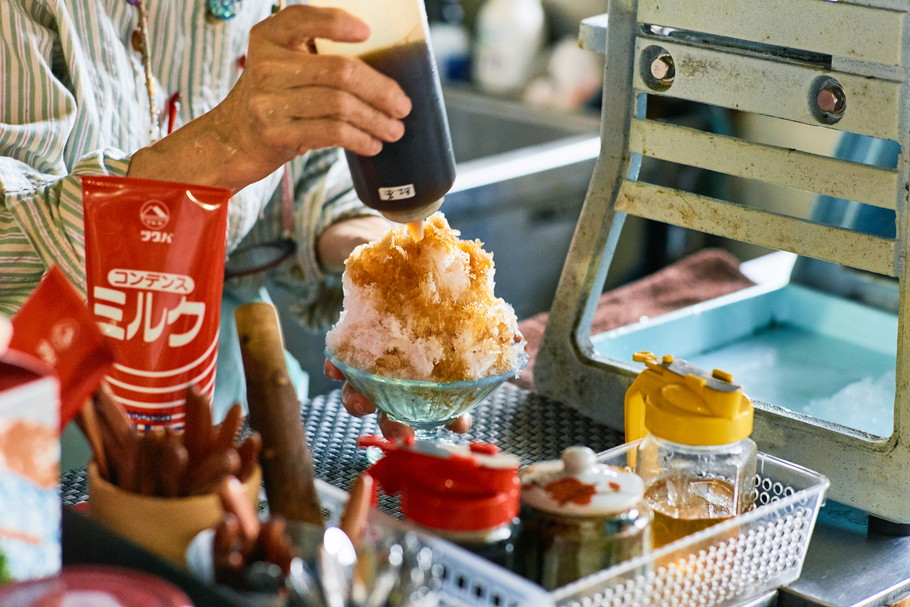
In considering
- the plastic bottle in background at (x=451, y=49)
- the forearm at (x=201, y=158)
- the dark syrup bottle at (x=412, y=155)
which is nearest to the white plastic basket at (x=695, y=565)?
the dark syrup bottle at (x=412, y=155)

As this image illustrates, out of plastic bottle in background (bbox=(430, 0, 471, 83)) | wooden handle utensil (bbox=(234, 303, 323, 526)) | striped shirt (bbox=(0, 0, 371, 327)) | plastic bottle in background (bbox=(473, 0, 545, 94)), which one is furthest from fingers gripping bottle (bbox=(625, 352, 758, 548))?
plastic bottle in background (bbox=(430, 0, 471, 83))

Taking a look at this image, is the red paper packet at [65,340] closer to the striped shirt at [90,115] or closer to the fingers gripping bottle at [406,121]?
the fingers gripping bottle at [406,121]

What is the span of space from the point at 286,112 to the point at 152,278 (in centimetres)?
31

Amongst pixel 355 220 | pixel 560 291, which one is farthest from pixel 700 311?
pixel 355 220

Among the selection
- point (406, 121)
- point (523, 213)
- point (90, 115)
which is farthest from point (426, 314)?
point (523, 213)

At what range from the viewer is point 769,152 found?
116 cm

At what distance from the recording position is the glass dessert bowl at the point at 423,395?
43.4 inches

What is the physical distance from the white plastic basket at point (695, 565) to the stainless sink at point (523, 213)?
1533 mm

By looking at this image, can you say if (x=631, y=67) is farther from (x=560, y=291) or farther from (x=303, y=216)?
(x=303, y=216)

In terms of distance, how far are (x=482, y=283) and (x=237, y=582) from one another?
0.52m

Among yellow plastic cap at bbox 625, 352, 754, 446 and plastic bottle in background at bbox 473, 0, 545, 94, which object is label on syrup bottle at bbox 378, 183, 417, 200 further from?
plastic bottle in background at bbox 473, 0, 545, 94

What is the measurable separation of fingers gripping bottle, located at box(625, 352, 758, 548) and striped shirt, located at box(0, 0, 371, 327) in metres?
0.70

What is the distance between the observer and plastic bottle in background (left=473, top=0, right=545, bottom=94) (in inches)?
143

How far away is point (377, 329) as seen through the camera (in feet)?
3.68
